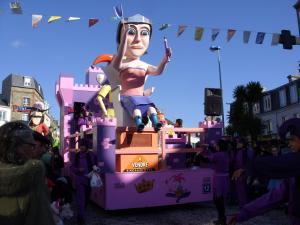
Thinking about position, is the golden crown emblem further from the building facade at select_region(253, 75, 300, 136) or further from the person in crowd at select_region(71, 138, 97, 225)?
the building facade at select_region(253, 75, 300, 136)

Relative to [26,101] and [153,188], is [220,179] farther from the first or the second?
[26,101]

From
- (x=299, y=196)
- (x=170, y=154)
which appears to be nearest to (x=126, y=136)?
(x=170, y=154)

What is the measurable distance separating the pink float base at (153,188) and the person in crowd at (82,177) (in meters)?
0.37

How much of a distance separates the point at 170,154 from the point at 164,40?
2.47 meters

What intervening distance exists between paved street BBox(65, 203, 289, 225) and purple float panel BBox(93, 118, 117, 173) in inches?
36.2

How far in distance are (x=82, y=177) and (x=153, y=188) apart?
1.42m

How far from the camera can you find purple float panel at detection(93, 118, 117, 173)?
254 inches

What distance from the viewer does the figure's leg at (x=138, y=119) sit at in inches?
262

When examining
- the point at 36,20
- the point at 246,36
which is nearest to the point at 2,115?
the point at 36,20

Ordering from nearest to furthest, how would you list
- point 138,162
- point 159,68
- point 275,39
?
point 138,162 < point 159,68 < point 275,39

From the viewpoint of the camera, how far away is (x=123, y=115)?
7254mm

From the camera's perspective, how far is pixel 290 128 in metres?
2.19

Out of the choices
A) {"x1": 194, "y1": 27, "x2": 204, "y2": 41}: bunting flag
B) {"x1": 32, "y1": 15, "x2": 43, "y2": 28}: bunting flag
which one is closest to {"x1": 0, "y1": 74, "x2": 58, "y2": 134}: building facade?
{"x1": 32, "y1": 15, "x2": 43, "y2": 28}: bunting flag

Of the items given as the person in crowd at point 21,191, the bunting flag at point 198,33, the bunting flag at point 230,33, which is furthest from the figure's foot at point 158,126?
the person in crowd at point 21,191
